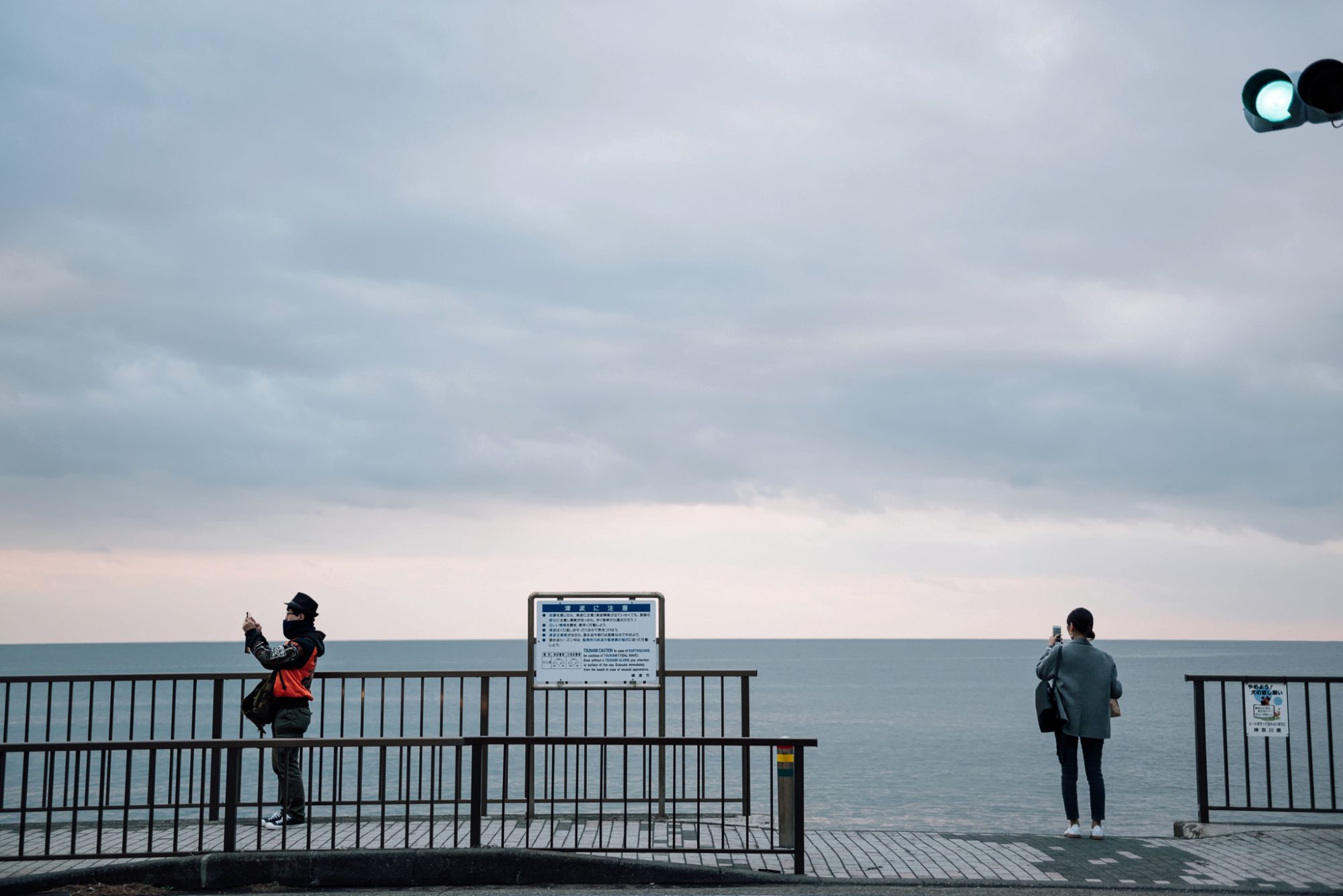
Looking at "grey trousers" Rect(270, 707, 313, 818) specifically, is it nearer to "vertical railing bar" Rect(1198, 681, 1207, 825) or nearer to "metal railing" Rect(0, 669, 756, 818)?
"metal railing" Rect(0, 669, 756, 818)

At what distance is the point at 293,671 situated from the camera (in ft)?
33.7

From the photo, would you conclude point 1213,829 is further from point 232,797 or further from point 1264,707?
point 232,797

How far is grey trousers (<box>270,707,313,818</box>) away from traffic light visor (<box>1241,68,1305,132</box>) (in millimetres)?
7495

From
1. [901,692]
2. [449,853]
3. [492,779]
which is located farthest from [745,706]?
[901,692]

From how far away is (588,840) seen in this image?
948cm

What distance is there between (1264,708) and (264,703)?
8459mm

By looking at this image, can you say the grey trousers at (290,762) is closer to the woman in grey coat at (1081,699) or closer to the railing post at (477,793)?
the railing post at (477,793)

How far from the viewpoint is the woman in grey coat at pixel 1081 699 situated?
9.92 metres

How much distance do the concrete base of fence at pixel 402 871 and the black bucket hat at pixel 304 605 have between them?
2656 mm

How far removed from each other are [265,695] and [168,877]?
2247 mm

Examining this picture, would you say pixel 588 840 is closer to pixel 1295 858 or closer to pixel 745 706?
pixel 745 706

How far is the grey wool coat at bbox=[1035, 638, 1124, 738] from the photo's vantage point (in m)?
9.91

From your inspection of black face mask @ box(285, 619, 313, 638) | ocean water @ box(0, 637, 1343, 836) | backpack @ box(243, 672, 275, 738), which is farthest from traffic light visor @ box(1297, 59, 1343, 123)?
ocean water @ box(0, 637, 1343, 836)

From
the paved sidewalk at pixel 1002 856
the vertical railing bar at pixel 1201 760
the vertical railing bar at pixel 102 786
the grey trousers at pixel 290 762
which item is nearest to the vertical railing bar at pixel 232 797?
the paved sidewalk at pixel 1002 856
